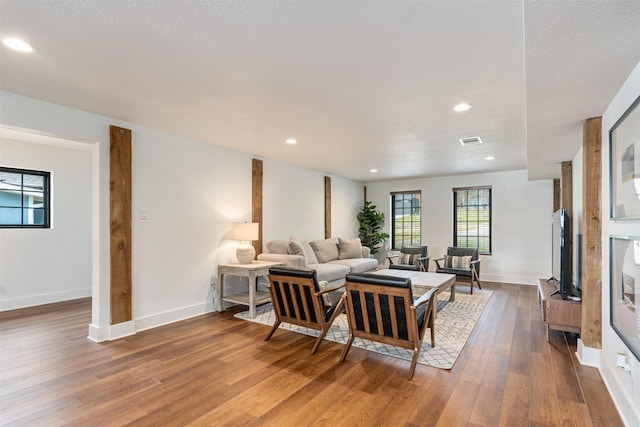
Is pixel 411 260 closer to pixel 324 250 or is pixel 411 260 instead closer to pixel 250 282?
pixel 324 250

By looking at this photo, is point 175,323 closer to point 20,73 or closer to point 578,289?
point 20,73

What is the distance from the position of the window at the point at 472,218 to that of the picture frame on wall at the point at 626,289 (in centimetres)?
500

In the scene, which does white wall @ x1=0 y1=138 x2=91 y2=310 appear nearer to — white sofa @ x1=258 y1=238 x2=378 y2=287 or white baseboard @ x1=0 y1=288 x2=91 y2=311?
white baseboard @ x1=0 y1=288 x2=91 y2=311

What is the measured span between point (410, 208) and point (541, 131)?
16.8ft

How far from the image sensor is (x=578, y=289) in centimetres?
382

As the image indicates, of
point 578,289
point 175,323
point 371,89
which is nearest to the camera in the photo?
point 371,89

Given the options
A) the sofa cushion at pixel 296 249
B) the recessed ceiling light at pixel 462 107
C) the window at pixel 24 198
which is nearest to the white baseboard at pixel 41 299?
the window at pixel 24 198

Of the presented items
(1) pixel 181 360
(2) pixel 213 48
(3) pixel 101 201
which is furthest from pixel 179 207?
(2) pixel 213 48

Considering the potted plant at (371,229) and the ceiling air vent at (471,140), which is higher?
the ceiling air vent at (471,140)

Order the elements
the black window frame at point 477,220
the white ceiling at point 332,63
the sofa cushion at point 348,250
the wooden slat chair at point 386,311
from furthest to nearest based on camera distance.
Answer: the black window frame at point 477,220 < the sofa cushion at point 348,250 < the wooden slat chair at point 386,311 < the white ceiling at point 332,63

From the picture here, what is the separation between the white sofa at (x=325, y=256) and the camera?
5066 mm

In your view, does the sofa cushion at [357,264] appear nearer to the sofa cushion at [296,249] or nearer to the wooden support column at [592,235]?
the sofa cushion at [296,249]

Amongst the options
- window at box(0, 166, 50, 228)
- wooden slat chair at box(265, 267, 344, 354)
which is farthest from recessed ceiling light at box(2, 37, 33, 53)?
window at box(0, 166, 50, 228)

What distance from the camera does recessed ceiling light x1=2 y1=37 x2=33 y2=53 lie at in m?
2.03
